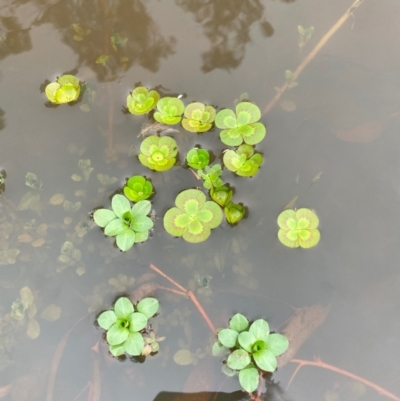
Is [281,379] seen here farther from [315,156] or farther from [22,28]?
[22,28]

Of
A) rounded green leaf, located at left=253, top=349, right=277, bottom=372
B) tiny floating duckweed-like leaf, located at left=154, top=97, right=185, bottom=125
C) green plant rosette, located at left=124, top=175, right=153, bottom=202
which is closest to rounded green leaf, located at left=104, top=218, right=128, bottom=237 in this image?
green plant rosette, located at left=124, top=175, right=153, bottom=202

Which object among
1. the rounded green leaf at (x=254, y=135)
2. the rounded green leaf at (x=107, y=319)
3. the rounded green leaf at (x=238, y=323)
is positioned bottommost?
the rounded green leaf at (x=107, y=319)

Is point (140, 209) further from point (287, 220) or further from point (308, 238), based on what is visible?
point (308, 238)

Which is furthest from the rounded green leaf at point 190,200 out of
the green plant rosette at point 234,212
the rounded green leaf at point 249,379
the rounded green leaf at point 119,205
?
the rounded green leaf at point 249,379

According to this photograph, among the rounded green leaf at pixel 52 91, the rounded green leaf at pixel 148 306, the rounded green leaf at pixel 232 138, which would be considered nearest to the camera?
the rounded green leaf at pixel 148 306


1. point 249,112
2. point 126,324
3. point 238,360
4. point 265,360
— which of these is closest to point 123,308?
point 126,324

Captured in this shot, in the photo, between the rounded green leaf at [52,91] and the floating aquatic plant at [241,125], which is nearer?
the floating aquatic plant at [241,125]

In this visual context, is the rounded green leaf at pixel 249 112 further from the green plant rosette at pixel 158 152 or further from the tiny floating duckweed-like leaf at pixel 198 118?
the green plant rosette at pixel 158 152
